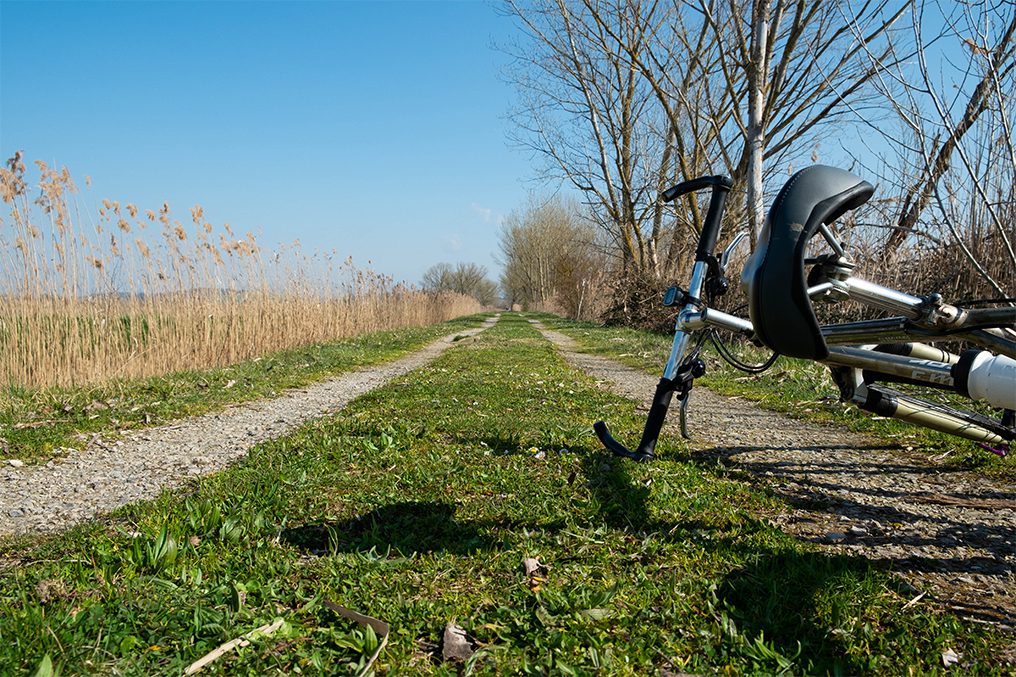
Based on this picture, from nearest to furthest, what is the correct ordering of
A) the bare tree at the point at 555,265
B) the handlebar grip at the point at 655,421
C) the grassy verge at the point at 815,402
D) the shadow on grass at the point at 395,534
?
1. the shadow on grass at the point at 395,534
2. the handlebar grip at the point at 655,421
3. the grassy verge at the point at 815,402
4. the bare tree at the point at 555,265

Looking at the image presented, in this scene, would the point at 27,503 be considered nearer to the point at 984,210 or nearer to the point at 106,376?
the point at 106,376

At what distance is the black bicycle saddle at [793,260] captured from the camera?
1253 mm

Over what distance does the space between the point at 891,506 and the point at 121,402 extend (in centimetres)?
650

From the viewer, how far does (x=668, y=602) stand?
2053 millimetres

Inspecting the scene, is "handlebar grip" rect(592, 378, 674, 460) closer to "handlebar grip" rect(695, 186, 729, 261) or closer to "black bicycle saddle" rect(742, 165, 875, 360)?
"handlebar grip" rect(695, 186, 729, 261)

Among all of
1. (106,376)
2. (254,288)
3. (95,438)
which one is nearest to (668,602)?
(95,438)

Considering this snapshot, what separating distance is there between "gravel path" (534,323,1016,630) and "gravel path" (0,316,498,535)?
9.97 feet

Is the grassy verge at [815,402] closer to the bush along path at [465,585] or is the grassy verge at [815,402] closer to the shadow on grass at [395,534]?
the bush along path at [465,585]

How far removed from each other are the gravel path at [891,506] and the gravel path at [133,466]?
9.97 feet

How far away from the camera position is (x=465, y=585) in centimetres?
219

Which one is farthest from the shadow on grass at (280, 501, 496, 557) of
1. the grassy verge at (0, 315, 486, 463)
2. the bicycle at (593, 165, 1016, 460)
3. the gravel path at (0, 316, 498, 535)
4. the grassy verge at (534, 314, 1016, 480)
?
the grassy verge at (534, 314, 1016, 480)

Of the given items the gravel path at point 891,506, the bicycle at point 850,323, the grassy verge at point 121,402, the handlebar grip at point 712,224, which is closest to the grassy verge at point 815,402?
the gravel path at point 891,506

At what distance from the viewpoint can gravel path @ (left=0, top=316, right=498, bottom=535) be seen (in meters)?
3.16

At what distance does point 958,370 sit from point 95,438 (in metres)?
5.48
